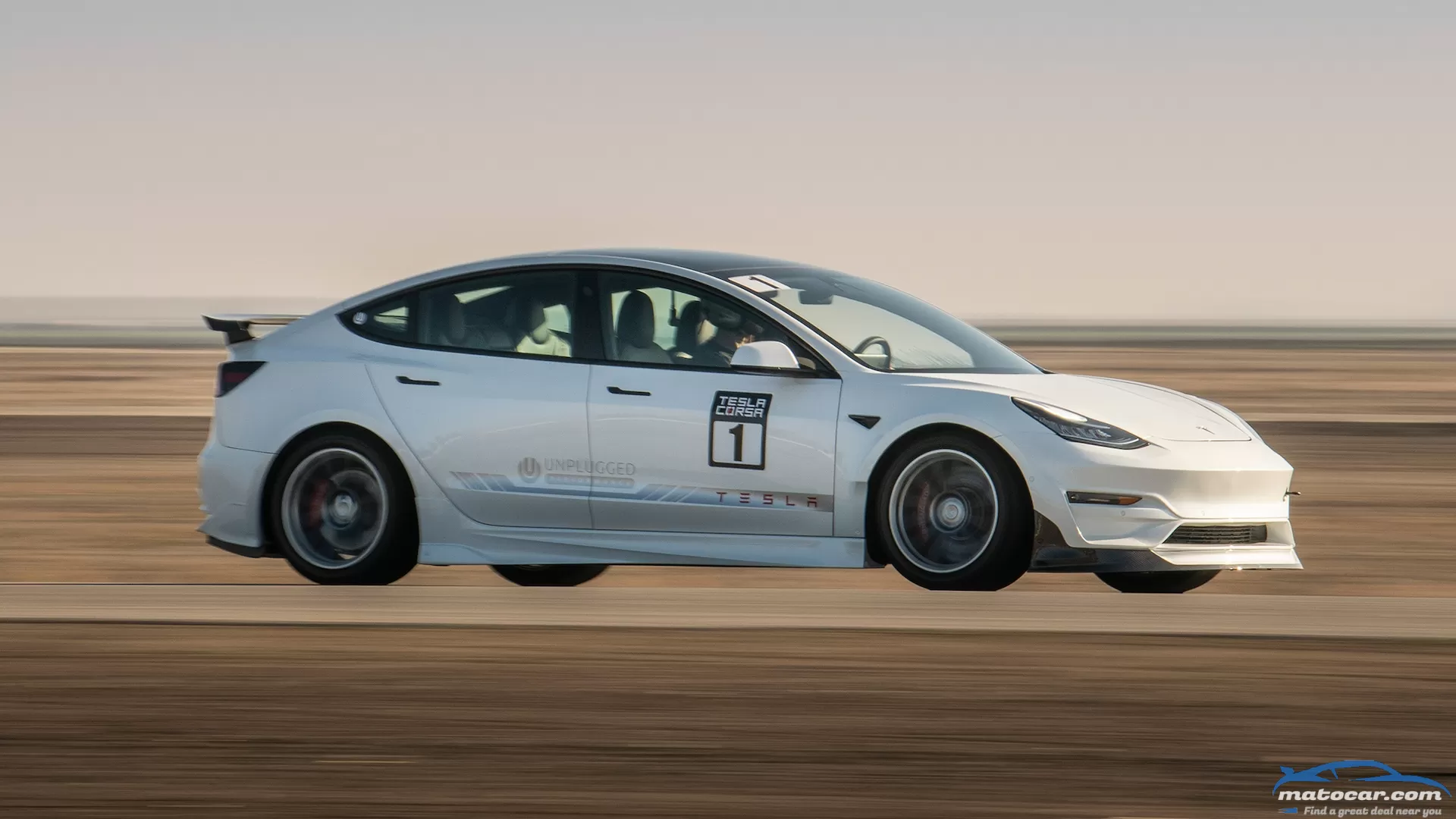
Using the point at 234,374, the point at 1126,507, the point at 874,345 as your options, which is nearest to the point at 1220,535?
the point at 1126,507

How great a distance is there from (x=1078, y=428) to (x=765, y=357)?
1231 millimetres

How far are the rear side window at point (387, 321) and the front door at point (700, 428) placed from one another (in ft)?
3.04

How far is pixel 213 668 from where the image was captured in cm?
675

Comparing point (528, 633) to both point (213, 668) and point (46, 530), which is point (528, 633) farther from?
point (46, 530)

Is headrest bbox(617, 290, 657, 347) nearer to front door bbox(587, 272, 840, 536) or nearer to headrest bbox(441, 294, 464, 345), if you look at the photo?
front door bbox(587, 272, 840, 536)

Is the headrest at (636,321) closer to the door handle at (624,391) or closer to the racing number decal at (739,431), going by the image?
the door handle at (624,391)

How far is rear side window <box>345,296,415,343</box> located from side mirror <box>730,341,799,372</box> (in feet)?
5.14

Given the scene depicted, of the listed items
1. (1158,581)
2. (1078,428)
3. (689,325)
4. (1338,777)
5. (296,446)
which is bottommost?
(1158,581)

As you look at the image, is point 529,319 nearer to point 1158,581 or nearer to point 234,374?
point 234,374

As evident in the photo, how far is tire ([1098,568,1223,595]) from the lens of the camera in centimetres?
893

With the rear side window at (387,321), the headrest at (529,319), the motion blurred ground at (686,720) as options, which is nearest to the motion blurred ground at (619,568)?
the rear side window at (387,321)

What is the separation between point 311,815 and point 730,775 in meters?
1.06

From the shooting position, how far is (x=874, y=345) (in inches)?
337

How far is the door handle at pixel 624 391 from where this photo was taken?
834cm
